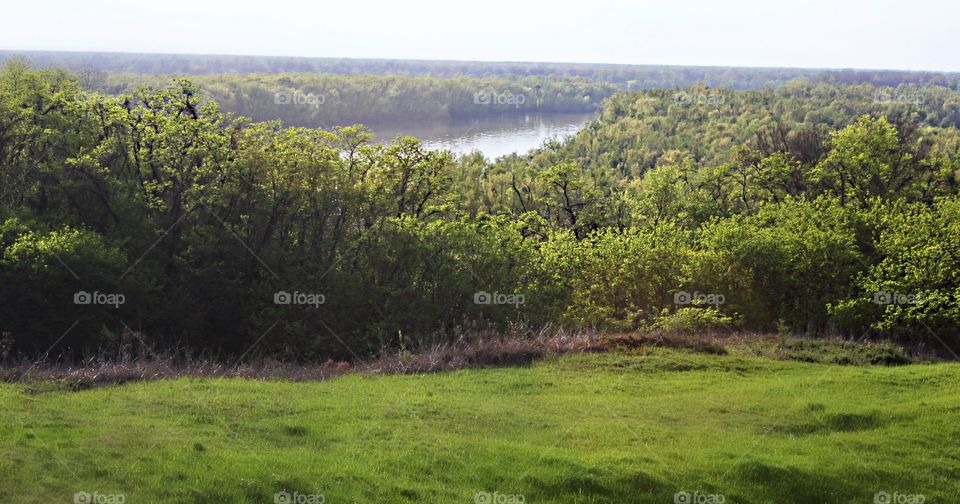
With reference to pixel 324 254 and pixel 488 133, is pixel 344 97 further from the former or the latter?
pixel 324 254

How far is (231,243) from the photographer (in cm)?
3178

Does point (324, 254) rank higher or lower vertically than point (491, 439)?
lower

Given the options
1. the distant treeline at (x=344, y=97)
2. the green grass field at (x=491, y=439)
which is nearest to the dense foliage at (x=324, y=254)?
the green grass field at (x=491, y=439)

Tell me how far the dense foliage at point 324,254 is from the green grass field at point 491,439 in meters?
6.46

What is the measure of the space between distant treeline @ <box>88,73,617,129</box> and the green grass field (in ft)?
229

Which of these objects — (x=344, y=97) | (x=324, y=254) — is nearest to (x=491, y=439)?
(x=324, y=254)

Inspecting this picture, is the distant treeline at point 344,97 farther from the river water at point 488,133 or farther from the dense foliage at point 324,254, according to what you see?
the dense foliage at point 324,254

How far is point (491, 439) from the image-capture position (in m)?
16.3

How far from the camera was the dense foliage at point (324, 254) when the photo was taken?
27875mm

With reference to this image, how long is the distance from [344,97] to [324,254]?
89543mm

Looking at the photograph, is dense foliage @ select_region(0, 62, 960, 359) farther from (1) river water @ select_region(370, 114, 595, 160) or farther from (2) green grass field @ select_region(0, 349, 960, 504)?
(1) river water @ select_region(370, 114, 595, 160)

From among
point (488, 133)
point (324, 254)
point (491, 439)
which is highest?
point (491, 439)

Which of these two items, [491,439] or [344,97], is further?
[344,97]

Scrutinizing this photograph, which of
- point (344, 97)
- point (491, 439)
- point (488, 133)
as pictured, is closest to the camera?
point (491, 439)
